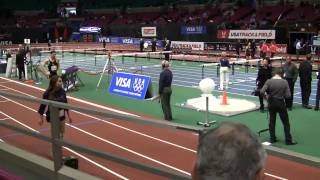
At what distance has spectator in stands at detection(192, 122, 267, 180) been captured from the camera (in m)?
1.96

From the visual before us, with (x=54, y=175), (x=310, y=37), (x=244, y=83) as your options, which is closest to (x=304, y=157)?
(x=54, y=175)

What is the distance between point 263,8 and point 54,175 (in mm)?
47070

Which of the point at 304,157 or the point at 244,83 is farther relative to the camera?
the point at 244,83

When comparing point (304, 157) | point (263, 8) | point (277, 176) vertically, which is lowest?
point (277, 176)

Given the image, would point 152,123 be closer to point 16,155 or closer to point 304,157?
point 304,157

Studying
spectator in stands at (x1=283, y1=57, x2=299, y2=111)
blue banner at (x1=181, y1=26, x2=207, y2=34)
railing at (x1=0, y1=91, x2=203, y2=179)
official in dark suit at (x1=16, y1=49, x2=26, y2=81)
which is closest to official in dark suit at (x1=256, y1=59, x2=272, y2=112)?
spectator in stands at (x1=283, y1=57, x2=299, y2=111)

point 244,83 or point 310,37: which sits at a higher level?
point 310,37

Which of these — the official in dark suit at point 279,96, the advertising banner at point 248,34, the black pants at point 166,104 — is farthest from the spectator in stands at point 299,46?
the official in dark suit at point 279,96

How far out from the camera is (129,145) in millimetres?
10711

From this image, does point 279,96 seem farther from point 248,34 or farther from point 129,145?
point 248,34

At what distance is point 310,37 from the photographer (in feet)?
122

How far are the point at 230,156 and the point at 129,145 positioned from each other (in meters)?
8.86

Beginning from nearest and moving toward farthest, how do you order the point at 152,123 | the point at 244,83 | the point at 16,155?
the point at 152,123 → the point at 16,155 → the point at 244,83

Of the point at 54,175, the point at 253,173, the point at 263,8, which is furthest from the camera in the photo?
the point at 263,8
